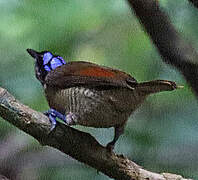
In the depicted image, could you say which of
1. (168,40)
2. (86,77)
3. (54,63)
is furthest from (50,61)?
(168,40)

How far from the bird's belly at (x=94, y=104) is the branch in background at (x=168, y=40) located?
0.19 meters

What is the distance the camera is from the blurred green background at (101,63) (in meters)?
1.32

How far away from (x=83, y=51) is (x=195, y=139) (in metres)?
0.39

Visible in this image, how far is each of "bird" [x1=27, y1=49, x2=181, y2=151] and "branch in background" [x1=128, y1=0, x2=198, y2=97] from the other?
18 cm

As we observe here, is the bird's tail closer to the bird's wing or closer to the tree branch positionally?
the bird's wing

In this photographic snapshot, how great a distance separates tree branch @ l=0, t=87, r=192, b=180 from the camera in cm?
96

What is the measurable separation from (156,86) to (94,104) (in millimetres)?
168

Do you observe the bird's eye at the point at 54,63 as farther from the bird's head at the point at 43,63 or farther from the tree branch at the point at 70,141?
the tree branch at the point at 70,141

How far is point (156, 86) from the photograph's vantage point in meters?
0.96

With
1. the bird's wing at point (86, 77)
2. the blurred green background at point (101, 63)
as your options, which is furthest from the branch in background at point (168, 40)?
the bird's wing at point (86, 77)

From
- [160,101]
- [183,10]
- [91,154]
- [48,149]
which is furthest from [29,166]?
[183,10]

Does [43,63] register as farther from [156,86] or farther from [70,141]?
[156,86]

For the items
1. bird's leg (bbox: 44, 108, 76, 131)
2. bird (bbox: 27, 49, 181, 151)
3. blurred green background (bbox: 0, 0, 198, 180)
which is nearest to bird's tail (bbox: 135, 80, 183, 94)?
bird (bbox: 27, 49, 181, 151)

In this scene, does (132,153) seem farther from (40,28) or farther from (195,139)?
(40,28)
